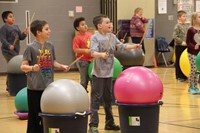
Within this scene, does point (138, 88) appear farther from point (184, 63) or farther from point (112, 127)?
point (184, 63)

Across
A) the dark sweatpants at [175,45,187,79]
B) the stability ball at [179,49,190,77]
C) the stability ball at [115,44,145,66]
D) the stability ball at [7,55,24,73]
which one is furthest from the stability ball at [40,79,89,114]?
the dark sweatpants at [175,45,187,79]

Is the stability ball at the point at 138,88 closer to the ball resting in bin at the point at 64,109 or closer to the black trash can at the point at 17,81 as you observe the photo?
the ball resting in bin at the point at 64,109

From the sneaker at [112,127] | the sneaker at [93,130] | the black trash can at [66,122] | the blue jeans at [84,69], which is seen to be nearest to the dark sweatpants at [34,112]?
the black trash can at [66,122]

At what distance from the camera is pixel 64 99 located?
18.6 ft

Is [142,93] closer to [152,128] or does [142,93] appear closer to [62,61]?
[152,128]

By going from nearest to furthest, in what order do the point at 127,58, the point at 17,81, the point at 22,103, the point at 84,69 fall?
the point at 22,103, the point at 84,69, the point at 127,58, the point at 17,81

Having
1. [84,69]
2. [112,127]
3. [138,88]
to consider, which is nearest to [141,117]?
[138,88]

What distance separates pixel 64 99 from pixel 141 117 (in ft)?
4.20

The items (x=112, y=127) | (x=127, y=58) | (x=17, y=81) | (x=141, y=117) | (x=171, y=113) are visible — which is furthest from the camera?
(x=17, y=81)

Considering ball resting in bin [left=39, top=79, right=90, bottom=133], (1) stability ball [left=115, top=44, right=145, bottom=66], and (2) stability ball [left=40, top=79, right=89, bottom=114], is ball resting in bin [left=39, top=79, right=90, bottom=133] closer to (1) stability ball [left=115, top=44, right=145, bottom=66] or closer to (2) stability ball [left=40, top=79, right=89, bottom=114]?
(2) stability ball [left=40, top=79, right=89, bottom=114]

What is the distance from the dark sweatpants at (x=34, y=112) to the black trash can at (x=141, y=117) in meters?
1.10

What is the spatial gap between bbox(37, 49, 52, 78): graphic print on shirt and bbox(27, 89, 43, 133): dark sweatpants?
26 cm

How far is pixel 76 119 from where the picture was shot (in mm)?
5668

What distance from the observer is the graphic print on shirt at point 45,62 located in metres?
6.35
